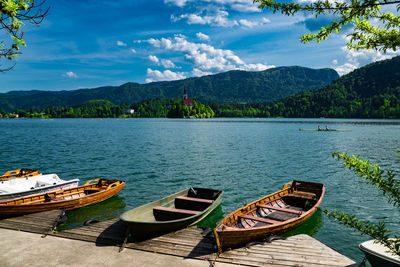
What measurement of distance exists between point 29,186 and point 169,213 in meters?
12.0

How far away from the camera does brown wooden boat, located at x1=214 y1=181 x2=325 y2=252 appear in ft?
37.6

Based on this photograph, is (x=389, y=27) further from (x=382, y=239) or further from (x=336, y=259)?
(x=336, y=259)

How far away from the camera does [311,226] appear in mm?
17703

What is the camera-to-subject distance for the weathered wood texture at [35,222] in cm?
1364

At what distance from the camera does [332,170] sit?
3512 cm

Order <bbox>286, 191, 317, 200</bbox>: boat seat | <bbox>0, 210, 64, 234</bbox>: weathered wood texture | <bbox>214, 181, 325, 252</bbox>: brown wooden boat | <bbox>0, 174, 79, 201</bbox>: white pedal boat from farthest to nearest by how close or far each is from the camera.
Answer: <bbox>286, 191, 317, 200</bbox>: boat seat
<bbox>0, 174, 79, 201</bbox>: white pedal boat
<bbox>0, 210, 64, 234</bbox>: weathered wood texture
<bbox>214, 181, 325, 252</bbox>: brown wooden boat

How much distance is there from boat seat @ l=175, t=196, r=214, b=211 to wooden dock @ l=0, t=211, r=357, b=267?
3.14 metres

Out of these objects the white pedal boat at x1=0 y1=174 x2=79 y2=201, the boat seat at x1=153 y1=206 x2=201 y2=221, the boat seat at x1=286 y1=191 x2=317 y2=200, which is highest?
the white pedal boat at x1=0 y1=174 x2=79 y2=201

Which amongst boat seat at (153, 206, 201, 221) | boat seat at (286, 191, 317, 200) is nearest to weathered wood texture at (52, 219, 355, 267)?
boat seat at (153, 206, 201, 221)

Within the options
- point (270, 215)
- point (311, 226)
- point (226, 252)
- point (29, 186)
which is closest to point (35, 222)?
point (29, 186)

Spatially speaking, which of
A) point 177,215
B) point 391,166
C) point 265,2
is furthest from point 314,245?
point 391,166

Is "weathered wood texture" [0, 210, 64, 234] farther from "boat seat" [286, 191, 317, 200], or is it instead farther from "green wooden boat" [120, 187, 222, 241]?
"boat seat" [286, 191, 317, 200]

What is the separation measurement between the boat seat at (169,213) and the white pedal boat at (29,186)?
9468 millimetres

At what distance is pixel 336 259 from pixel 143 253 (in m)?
7.79
